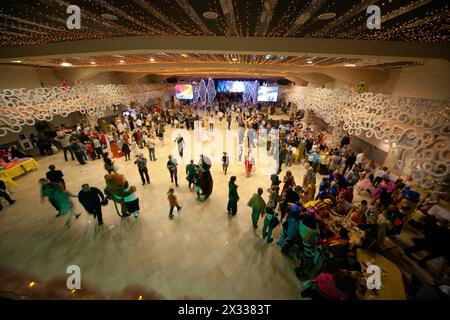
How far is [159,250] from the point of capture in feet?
13.5

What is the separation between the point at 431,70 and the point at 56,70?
1677 centimetres

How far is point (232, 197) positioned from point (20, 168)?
9287 mm

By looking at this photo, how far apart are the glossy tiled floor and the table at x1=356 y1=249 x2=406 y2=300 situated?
125 cm

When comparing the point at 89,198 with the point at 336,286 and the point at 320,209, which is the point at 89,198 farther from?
the point at 320,209

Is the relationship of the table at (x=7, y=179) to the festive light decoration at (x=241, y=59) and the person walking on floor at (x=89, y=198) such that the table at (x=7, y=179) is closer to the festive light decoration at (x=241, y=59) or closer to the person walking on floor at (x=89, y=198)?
the festive light decoration at (x=241, y=59)

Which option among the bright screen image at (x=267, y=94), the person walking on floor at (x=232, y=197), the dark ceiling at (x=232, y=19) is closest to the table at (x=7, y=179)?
the dark ceiling at (x=232, y=19)

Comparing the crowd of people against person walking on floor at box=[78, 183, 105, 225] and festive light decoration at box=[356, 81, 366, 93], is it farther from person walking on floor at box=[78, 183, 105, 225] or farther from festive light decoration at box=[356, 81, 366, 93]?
festive light decoration at box=[356, 81, 366, 93]

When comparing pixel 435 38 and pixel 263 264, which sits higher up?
pixel 435 38

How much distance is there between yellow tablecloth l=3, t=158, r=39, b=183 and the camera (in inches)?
268

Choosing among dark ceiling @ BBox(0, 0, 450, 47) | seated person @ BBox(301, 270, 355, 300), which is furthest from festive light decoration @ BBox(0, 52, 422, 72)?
seated person @ BBox(301, 270, 355, 300)

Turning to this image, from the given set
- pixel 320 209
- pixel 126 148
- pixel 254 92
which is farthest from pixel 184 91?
pixel 320 209
